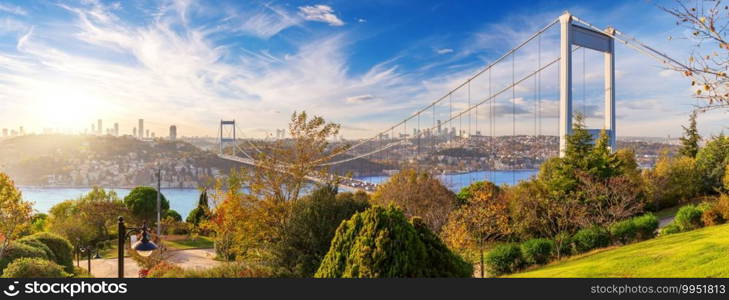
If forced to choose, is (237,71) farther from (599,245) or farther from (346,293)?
(346,293)

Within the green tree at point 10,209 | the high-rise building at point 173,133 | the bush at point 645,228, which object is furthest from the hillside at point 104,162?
the bush at point 645,228

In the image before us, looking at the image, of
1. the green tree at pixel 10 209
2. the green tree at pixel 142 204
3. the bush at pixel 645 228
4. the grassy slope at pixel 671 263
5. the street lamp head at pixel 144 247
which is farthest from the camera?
the green tree at pixel 142 204

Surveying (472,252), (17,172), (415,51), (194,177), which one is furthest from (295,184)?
(17,172)

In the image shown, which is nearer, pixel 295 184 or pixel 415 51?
pixel 295 184

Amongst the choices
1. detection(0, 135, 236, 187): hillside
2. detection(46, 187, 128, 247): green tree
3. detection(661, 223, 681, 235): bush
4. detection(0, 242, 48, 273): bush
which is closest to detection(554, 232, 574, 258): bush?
detection(661, 223, 681, 235): bush

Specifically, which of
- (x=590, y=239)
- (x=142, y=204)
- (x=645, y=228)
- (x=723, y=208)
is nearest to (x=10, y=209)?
(x=142, y=204)

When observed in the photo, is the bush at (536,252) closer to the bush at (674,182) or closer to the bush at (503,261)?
the bush at (503,261)
